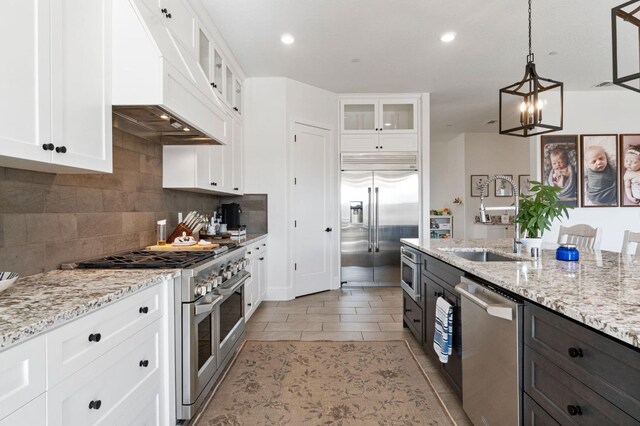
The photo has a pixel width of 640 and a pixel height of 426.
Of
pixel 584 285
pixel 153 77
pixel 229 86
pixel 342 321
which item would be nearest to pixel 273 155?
pixel 229 86

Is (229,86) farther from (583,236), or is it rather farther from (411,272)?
(583,236)

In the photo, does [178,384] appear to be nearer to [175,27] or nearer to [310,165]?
[175,27]

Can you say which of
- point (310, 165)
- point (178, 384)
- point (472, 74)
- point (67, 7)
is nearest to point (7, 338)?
point (178, 384)

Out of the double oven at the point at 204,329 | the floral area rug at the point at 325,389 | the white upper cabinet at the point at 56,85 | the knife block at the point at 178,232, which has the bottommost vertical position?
the floral area rug at the point at 325,389

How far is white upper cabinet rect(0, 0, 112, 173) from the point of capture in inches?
45.2

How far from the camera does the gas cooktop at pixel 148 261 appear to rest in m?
1.76

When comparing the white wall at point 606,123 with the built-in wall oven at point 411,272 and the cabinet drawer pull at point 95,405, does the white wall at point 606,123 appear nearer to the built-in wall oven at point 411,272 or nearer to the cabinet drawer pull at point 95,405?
the built-in wall oven at point 411,272

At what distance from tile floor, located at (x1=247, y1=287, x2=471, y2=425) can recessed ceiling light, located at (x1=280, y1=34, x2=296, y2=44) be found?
2930mm

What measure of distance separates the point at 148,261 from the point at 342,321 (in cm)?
229

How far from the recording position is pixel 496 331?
1456mm

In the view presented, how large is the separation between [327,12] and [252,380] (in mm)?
3060

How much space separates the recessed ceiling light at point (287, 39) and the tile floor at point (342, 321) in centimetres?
293

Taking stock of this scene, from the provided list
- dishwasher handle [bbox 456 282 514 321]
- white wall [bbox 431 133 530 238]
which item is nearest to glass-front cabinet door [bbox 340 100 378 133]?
white wall [bbox 431 133 530 238]

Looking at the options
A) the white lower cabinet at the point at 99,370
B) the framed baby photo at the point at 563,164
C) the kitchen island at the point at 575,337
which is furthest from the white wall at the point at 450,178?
the white lower cabinet at the point at 99,370
